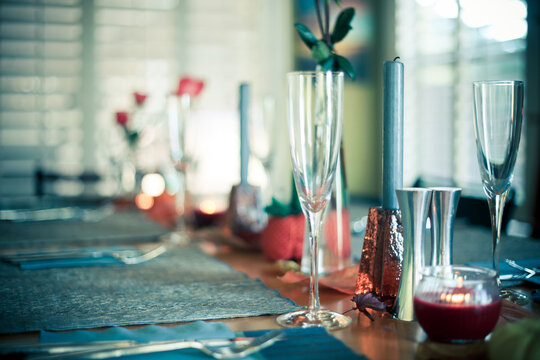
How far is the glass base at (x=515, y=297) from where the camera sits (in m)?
0.78

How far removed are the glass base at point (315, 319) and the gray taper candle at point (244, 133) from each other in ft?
2.05

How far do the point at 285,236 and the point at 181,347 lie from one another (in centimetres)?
52

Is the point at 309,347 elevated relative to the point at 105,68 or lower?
lower

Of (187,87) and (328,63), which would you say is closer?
(328,63)

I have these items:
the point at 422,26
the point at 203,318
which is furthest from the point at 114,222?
the point at 422,26

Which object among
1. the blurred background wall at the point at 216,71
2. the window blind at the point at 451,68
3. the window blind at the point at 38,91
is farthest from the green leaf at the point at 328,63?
the window blind at the point at 38,91

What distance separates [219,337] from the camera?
0.63 m

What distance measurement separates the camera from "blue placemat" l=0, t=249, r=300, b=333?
726 millimetres

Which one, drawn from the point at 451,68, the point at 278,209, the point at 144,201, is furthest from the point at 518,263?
the point at 451,68

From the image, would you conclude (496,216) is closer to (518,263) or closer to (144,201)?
(518,263)

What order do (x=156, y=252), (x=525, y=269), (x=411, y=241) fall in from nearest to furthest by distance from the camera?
(x=411, y=241)
(x=525, y=269)
(x=156, y=252)

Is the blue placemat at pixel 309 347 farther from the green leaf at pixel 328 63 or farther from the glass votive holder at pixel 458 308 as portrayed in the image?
the green leaf at pixel 328 63

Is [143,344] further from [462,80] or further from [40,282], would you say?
[462,80]

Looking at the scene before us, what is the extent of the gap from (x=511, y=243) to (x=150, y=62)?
430 centimetres
